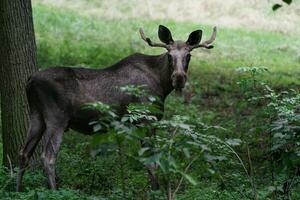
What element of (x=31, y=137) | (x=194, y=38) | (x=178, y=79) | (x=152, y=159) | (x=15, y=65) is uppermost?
(x=194, y=38)

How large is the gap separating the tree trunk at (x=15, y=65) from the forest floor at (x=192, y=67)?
0.78 metres

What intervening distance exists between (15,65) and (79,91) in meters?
1.16

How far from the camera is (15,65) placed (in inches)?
412

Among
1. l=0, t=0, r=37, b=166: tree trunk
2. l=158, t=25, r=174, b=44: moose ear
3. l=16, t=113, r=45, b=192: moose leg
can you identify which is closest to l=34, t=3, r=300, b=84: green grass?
l=0, t=0, r=37, b=166: tree trunk

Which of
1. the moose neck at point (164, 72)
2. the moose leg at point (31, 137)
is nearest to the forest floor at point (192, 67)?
the moose leg at point (31, 137)

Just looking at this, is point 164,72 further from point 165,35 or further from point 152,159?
point 152,159

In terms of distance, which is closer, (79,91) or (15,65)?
(79,91)

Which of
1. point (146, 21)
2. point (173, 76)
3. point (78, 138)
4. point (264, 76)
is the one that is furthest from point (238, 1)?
point (173, 76)

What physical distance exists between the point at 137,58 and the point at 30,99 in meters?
2.09

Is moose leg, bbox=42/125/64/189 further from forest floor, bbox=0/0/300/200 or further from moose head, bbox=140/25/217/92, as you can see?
moose head, bbox=140/25/217/92

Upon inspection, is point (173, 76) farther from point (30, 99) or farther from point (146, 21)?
point (146, 21)

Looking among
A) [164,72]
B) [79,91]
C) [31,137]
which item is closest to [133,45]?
[164,72]

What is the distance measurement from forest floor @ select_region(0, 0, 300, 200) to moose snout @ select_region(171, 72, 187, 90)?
4.06 feet

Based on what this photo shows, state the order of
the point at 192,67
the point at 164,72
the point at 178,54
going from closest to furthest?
1. the point at 178,54
2. the point at 164,72
3. the point at 192,67
